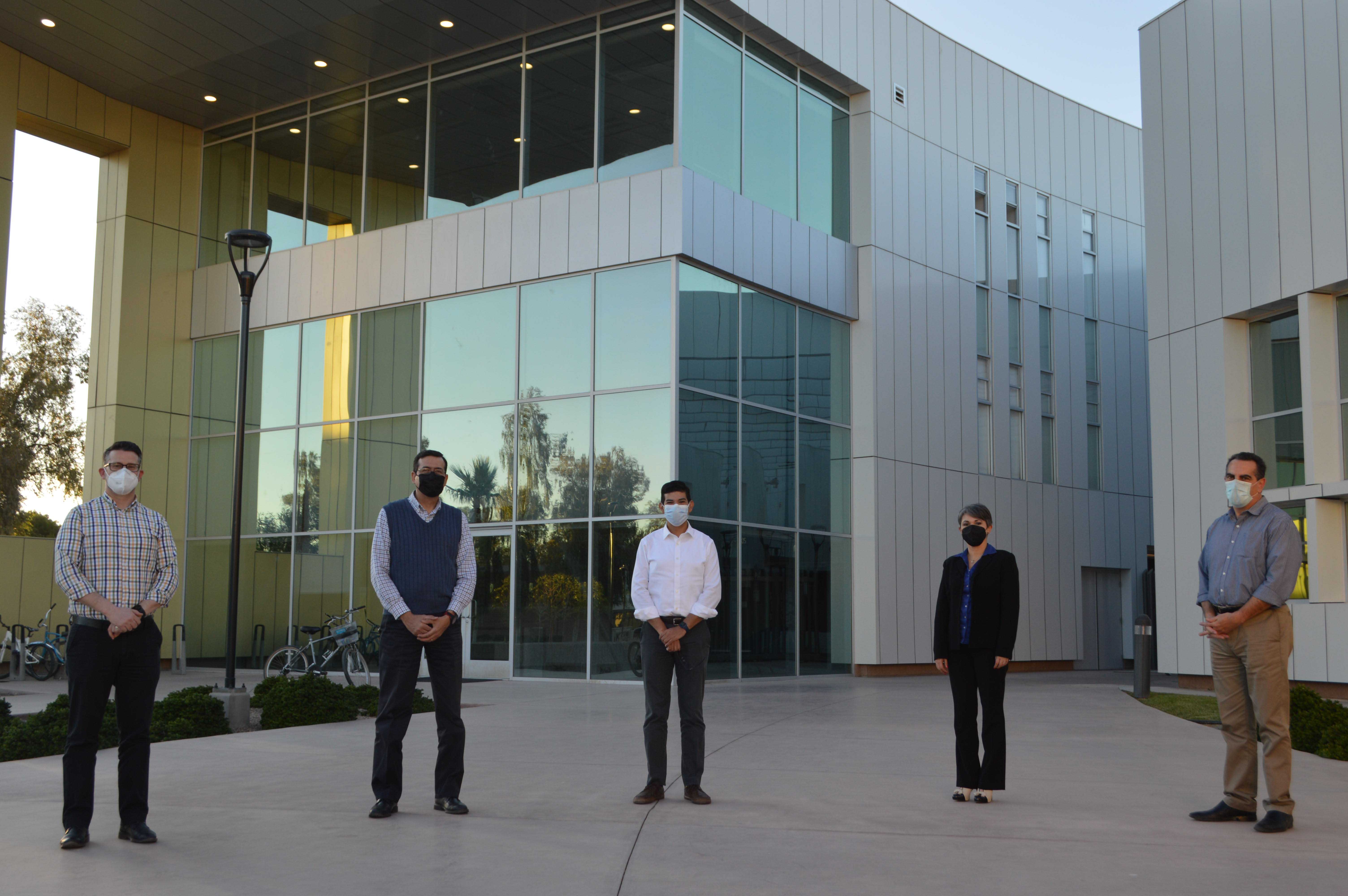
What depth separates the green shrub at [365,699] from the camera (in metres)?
11.7

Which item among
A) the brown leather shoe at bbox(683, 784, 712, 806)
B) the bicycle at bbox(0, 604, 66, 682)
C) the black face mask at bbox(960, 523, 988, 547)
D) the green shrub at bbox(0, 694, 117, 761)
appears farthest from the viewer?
the bicycle at bbox(0, 604, 66, 682)

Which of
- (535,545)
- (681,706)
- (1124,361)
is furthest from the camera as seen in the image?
(1124,361)

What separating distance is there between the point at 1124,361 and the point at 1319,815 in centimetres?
2164

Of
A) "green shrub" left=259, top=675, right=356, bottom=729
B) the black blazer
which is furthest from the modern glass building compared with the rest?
the black blazer

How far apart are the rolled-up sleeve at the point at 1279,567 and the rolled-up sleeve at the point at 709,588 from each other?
9.41 feet

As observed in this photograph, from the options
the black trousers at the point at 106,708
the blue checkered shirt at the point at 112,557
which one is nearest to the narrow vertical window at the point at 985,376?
the blue checkered shirt at the point at 112,557

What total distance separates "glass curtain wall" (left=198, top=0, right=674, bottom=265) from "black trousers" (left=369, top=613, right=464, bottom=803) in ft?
41.1

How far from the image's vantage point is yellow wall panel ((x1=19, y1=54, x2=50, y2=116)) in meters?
21.0

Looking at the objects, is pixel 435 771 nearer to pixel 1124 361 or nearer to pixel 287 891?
pixel 287 891

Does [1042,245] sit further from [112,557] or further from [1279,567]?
[112,557]

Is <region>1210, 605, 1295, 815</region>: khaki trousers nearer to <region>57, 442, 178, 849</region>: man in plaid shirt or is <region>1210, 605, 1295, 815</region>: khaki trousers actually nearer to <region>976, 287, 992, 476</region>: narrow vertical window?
<region>57, 442, 178, 849</region>: man in plaid shirt

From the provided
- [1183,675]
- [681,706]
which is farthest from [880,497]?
[681,706]

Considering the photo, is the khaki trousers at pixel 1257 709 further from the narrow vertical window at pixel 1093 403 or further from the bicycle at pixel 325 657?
the narrow vertical window at pixel 1093 403

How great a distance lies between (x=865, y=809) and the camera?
6.37 m
